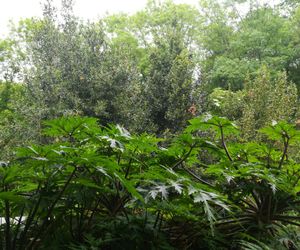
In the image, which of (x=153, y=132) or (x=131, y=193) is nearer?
(x=131, y=193)

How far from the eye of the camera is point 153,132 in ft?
35.3

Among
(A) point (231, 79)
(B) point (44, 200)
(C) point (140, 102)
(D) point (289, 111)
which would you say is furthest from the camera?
(A) point (231, 79)

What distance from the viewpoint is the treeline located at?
1610 mm

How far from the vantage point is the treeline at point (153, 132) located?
161cm

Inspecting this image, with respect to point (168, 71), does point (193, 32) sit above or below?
above

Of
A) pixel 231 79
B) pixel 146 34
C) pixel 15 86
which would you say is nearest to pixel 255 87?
pixel 231 79

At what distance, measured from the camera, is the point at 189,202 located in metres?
1.82

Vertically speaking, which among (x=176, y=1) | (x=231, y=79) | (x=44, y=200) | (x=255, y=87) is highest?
(x=176, y=1)

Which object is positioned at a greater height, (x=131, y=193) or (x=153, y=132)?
(x=153, y=132)

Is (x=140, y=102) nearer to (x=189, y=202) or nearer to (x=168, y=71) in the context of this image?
(x=168, y=71)

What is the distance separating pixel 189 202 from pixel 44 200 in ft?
2.33

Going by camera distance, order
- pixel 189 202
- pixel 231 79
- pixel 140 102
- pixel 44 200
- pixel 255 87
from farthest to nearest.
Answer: pixel 231 79, pixel 140 102, pixel 255 87, pixel 189 202, pixel 44 200

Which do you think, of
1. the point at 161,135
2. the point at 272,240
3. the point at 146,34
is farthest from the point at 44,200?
the point at 146,34

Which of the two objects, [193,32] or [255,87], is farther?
[193,32]
